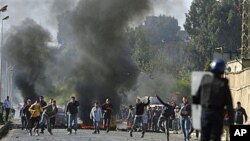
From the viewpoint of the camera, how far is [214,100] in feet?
37.4

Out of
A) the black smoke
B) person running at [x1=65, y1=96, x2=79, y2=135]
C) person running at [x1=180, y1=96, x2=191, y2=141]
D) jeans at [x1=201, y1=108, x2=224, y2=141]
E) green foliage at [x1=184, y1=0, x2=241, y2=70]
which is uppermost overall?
green foliage at [x1=184, y1=0, x2=241, y2=70]

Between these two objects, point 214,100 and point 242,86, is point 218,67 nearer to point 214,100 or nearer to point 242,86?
point 214,100

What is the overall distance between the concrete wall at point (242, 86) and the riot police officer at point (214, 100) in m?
Answer: 27.5

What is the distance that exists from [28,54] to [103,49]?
16.5 meters

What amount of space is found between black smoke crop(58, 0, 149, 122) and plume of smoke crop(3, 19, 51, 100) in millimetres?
12138

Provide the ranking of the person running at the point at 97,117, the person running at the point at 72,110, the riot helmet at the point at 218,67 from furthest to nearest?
the person running at the point at 97,117, the person running at the point at 72,110, the riot helmet at the point at 218,67

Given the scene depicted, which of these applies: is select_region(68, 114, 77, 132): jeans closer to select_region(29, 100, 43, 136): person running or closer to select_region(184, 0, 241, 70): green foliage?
select_region(29, 100, 43, 136): person running

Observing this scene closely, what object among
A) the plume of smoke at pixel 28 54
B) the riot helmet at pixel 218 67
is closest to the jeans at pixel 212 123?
the riot helmet at pixel 218 67

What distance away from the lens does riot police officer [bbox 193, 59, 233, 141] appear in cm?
1134

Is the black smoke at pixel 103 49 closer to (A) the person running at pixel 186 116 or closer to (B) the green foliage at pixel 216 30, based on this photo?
(A) the person running at pixel 186 116

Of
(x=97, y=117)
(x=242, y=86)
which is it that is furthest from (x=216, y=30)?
(x=97, y=117)

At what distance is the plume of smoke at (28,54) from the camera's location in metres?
69.4

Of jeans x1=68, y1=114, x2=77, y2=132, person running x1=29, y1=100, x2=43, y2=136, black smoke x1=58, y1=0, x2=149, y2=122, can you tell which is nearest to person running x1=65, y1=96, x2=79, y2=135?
jeans x1=68, y1=114, x2=77, y2=132

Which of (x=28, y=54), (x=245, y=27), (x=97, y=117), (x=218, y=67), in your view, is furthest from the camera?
(x=28, y=54)
